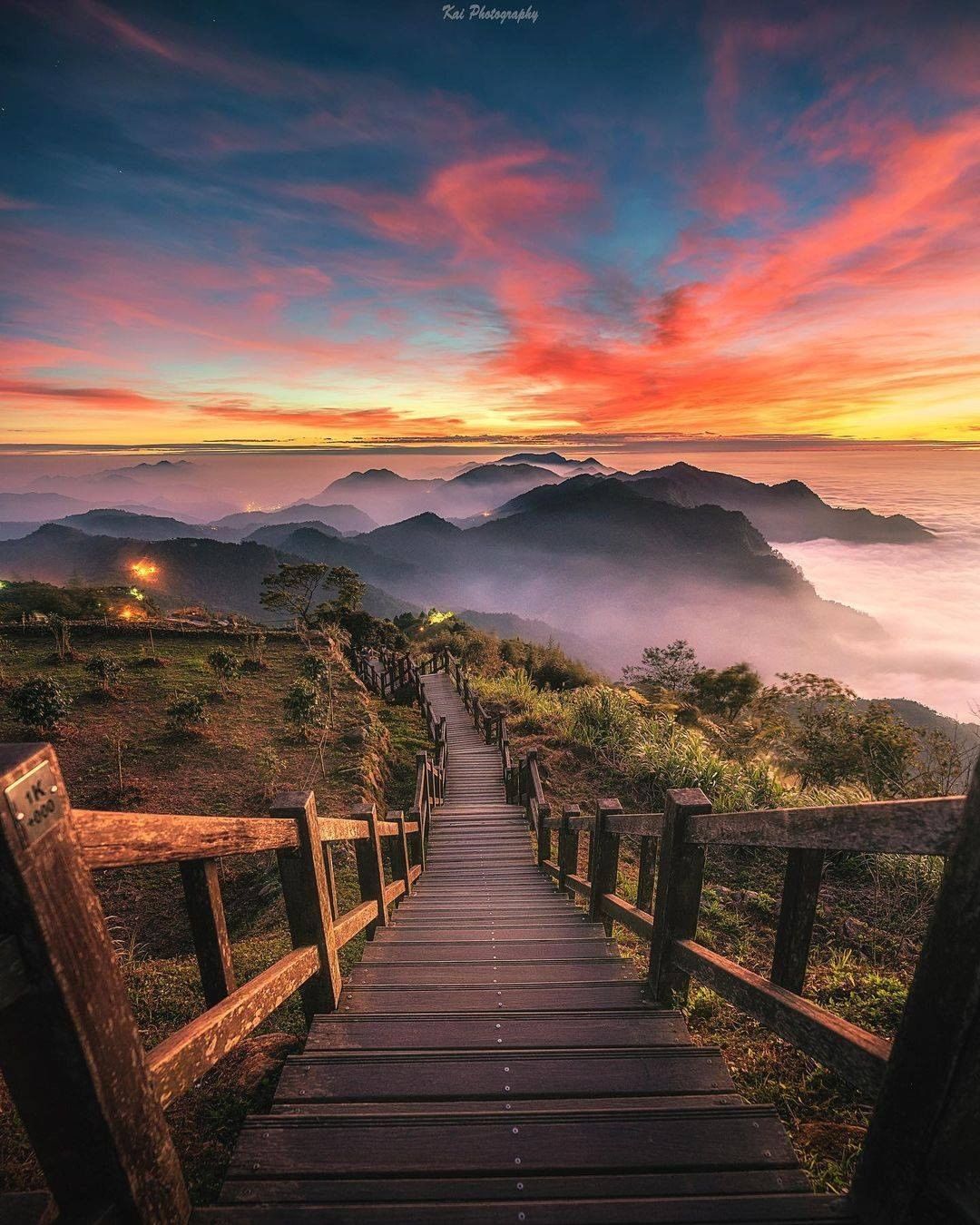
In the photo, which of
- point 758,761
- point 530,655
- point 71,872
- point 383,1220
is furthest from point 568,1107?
point 530,655

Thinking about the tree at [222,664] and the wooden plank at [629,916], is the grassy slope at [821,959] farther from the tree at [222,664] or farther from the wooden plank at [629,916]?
the tree at [222,664]

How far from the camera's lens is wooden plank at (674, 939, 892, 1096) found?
58.2 inches

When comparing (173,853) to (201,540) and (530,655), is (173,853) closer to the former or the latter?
(530,655)

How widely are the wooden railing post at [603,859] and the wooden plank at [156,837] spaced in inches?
106

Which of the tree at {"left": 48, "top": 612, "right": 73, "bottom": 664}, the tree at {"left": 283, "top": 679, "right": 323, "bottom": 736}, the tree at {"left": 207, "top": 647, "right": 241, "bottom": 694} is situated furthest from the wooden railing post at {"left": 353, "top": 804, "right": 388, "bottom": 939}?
the tree at {"left": 48, "top": 612, "right": 73, "bottom": 664}

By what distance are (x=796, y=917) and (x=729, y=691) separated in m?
23.4

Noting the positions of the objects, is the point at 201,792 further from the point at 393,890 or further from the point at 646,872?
the point at 646,872

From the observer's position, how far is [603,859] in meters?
3.96

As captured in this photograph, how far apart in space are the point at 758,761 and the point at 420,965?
8387mm

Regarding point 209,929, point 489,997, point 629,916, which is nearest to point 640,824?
point 629,916

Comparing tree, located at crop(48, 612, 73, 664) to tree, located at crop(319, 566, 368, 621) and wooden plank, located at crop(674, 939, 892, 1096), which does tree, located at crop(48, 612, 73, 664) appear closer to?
tree, located at crop(319, 566, 368, 621)

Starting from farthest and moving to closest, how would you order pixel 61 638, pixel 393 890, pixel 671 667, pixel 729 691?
pixel 671 667 < pixel 729 691 < pixel 61 638 < pixel 393 890

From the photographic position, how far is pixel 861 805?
54.6 inches

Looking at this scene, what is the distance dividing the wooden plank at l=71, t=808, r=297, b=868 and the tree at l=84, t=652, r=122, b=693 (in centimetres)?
1328
